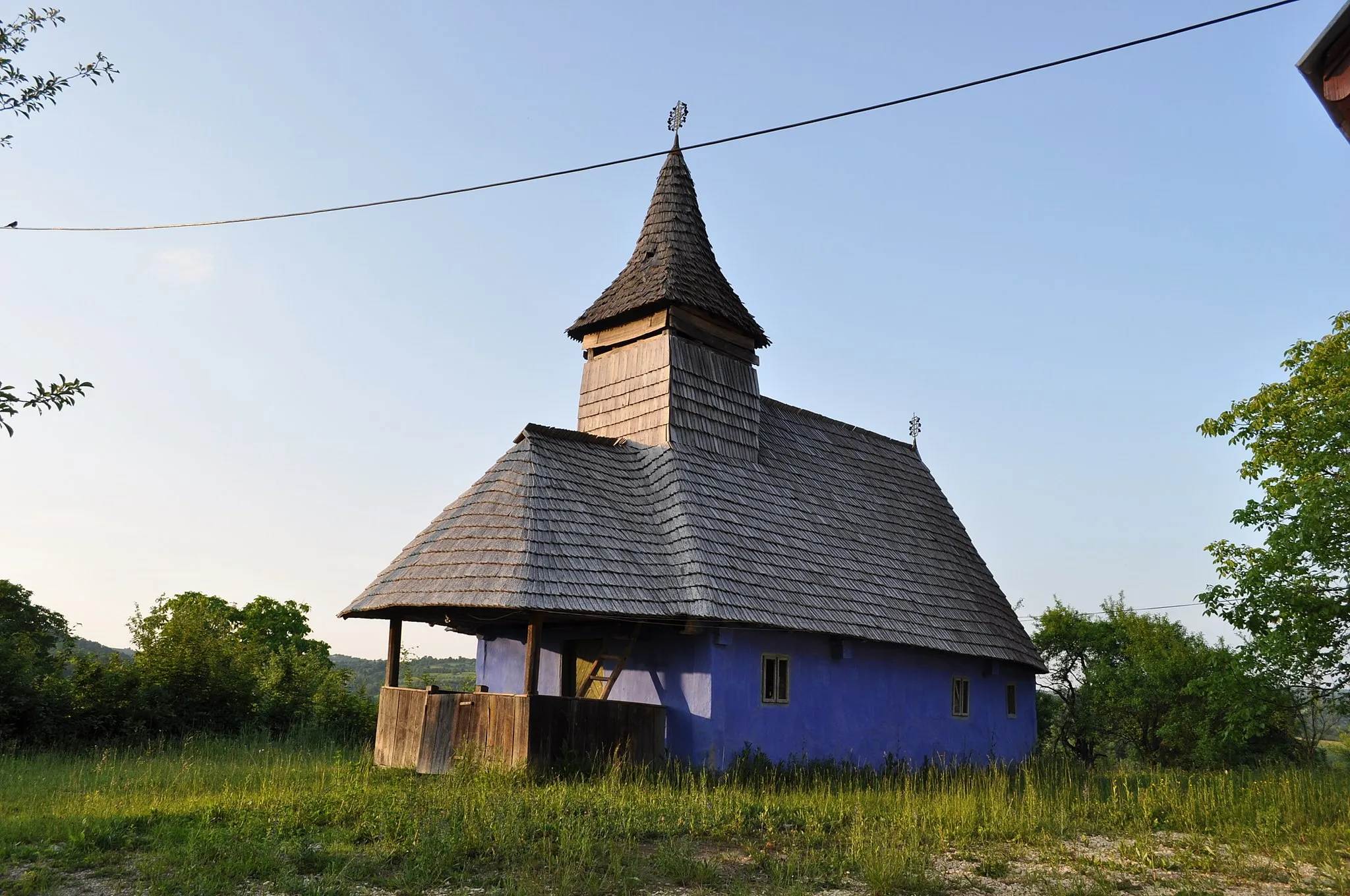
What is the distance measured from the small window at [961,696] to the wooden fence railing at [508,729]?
7.16 m

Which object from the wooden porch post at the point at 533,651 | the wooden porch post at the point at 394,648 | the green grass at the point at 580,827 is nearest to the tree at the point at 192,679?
the green grass at the point at 580,827

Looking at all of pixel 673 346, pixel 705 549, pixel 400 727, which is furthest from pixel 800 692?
pixel 673 346

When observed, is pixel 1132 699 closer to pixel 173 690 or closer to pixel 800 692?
pixel 800 692

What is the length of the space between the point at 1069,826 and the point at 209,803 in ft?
30.2

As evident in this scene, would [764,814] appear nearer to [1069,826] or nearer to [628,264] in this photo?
[1069,826]

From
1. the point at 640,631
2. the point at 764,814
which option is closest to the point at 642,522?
the point at 640,631

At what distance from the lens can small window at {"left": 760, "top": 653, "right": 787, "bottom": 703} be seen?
15.3 m

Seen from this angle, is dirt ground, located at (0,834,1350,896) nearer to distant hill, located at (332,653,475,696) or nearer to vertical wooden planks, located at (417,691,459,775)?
vertical wooden planks, located at (417,691,459,775)

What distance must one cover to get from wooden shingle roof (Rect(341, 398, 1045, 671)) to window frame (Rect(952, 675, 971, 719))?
755mm

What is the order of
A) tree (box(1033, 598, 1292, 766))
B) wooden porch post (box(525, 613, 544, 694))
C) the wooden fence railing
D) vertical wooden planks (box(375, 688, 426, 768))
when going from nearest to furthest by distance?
the wooden fence railing < wooden porch post (box(525, 613, 544, 694)) < vertical wooden planks (box(375, 688, 426, 768)) < tree (box(1033, 598, 1292, 766))

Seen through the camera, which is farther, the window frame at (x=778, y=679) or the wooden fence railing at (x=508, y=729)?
the window frame at (x=778, y=679)

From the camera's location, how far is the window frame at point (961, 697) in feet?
62.7

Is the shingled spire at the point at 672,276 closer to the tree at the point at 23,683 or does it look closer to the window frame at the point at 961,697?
the window frame at the point at 961,697

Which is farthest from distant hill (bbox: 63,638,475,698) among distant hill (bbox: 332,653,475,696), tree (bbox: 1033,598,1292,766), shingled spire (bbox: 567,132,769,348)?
tree (bbox: 1033,598,1292,766)
